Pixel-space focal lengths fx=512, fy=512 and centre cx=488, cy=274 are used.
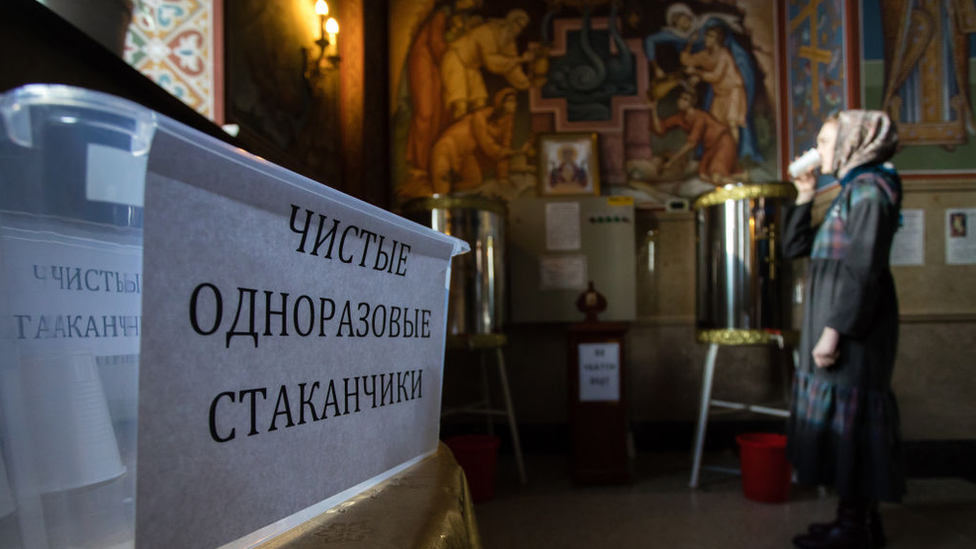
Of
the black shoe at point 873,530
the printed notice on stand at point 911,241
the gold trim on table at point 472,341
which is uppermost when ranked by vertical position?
the printed notice on stand at point 911,241

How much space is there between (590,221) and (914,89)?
6.28 feet

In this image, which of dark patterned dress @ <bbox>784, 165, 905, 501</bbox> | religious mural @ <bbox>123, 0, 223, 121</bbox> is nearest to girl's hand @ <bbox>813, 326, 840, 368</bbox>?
dark patterned dress @ <bbox>784, 165, 905, 501</bbox>

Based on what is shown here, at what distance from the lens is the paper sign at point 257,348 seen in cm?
27

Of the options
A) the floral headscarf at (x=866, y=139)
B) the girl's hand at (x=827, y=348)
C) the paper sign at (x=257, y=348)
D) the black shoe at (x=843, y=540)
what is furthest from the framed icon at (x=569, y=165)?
the paper sign at (x=257, y=348)

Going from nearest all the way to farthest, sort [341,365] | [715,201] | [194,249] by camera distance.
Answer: [194,249]
[341,365]
[715,201]

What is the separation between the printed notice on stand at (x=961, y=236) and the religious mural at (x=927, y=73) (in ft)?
0.83

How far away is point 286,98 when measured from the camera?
2295 mm

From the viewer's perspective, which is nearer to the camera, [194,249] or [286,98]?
[194,249]

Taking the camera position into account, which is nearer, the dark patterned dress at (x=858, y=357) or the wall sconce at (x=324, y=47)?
the dark patterned dress at (x=858, y=357)

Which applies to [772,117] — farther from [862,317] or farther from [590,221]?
[862,317]

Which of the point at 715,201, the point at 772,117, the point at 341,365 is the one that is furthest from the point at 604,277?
the point at 341,365

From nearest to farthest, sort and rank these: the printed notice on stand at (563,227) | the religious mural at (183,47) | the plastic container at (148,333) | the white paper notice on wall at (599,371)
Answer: the plastic container at (148,333) → the religious mural at (183,47) → the white paper notice on wall at (599,371) → the printed notice on stand at (563,227)

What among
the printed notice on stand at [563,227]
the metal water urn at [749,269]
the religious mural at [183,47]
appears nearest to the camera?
the religious mural at [183,47]

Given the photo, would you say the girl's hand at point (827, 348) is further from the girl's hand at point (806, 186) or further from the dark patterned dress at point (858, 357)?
the girl's hand at point (806, 186)
